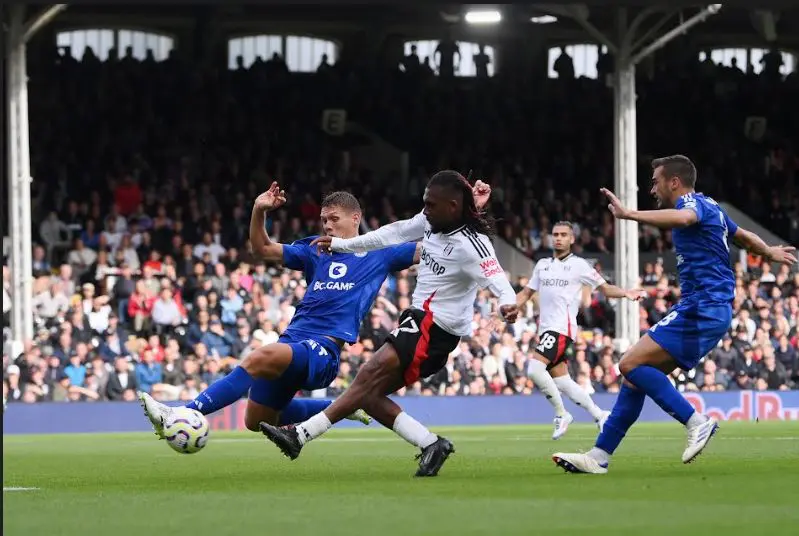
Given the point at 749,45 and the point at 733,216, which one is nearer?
the point at 733,216

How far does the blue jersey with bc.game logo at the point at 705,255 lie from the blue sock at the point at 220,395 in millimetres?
3001

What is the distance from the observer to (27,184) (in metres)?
25.1

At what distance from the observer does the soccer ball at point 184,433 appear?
9.41 metres

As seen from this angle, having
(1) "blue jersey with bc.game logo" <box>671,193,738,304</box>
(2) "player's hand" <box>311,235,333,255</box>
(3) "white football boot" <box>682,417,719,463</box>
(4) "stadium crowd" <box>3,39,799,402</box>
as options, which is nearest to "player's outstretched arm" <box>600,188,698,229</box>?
(1) "blue jersey with bc.game logo" <box>671,193,738,304</box>

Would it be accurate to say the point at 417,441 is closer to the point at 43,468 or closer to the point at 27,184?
the point at 43,468

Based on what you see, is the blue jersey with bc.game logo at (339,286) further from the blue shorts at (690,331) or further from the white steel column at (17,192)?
the white steel column at (17,192)

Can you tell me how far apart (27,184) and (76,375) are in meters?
3.89

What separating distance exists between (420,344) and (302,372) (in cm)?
112

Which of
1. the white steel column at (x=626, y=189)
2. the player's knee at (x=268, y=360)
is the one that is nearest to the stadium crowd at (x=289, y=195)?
the white steel column at (x=626, y=189)

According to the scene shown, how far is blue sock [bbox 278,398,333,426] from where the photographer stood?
1111 cm

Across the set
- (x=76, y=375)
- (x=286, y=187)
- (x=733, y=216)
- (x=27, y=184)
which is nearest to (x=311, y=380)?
(x=76, y=375)

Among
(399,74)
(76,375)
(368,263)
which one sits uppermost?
(399,74)

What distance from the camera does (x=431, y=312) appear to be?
961cm

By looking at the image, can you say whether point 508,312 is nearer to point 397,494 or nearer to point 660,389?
point 660,389
